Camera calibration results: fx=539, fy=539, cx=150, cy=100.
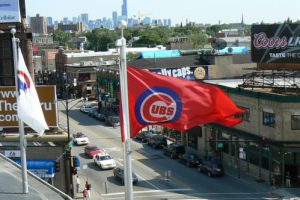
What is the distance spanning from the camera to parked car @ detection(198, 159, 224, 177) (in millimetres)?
44425

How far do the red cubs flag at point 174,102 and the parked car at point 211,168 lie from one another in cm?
3074

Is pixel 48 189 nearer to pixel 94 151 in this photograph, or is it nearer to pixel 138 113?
pixel 138 113

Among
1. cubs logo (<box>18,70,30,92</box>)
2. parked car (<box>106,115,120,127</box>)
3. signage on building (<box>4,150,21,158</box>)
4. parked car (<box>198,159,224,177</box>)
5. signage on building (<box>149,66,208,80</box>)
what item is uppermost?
cubs logo (<box>18,70,30,92</box>)

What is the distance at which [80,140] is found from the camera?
59.2 meters

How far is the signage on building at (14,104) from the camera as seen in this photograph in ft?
123

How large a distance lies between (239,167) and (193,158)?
4328 mm

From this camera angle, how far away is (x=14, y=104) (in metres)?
37.7

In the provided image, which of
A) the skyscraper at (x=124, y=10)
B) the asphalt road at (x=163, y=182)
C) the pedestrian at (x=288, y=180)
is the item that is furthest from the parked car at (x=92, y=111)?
the skyscraper at (x=124, y=10)

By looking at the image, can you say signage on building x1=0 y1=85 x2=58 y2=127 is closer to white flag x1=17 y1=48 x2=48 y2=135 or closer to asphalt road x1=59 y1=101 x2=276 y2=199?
asphalt road x1=59 y1=101 x2=276 y2=199

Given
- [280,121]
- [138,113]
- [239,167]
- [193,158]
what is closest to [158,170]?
[193,158]

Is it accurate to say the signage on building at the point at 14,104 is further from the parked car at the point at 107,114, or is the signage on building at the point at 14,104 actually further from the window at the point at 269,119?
the parked car at the point at 107,114

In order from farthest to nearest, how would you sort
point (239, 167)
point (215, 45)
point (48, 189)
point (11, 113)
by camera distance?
point (215, 45) → point (239, 167) → point (11, 113) → point (48, 189)

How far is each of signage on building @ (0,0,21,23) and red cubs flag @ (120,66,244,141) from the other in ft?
112

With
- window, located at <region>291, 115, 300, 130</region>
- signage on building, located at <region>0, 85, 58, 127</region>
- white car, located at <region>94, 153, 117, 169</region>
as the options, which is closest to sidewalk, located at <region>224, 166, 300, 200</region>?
window, located at <region>291, 115, 300, 130</region>
